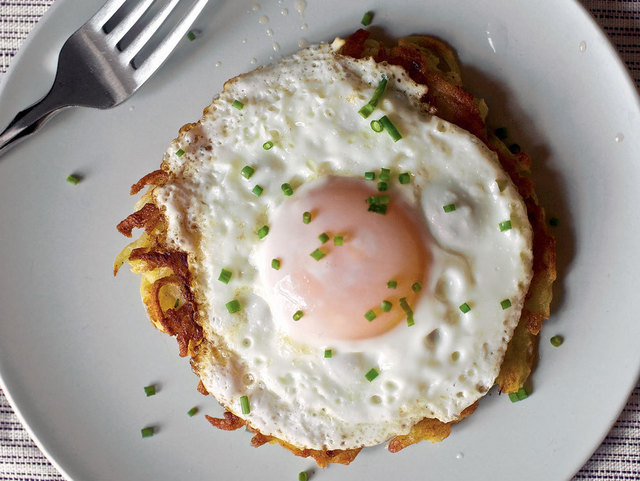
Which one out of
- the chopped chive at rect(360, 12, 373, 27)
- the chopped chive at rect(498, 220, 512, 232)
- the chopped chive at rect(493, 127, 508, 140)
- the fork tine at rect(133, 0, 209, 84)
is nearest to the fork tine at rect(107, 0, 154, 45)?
the fork tine at rect(133, 0, 209, 84)

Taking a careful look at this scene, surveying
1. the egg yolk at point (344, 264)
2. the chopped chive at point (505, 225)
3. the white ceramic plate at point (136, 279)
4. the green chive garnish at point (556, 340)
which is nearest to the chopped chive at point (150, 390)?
the white ceramic plate at point (136, 279)

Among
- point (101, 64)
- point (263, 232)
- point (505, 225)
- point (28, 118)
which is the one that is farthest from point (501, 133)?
point (28, 118)

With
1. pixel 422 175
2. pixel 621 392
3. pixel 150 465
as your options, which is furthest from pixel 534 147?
pixel 150 465

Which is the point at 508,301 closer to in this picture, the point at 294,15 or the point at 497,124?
the point at 497,124

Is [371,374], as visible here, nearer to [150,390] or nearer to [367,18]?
[150,390]

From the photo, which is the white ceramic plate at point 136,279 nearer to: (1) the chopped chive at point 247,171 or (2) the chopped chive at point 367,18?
(2) the chopped chive at point 367,18

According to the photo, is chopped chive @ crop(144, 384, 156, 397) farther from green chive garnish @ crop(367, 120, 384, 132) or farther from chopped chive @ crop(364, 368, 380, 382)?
green chive garnish @ crop(367, 120, 384, 132)
